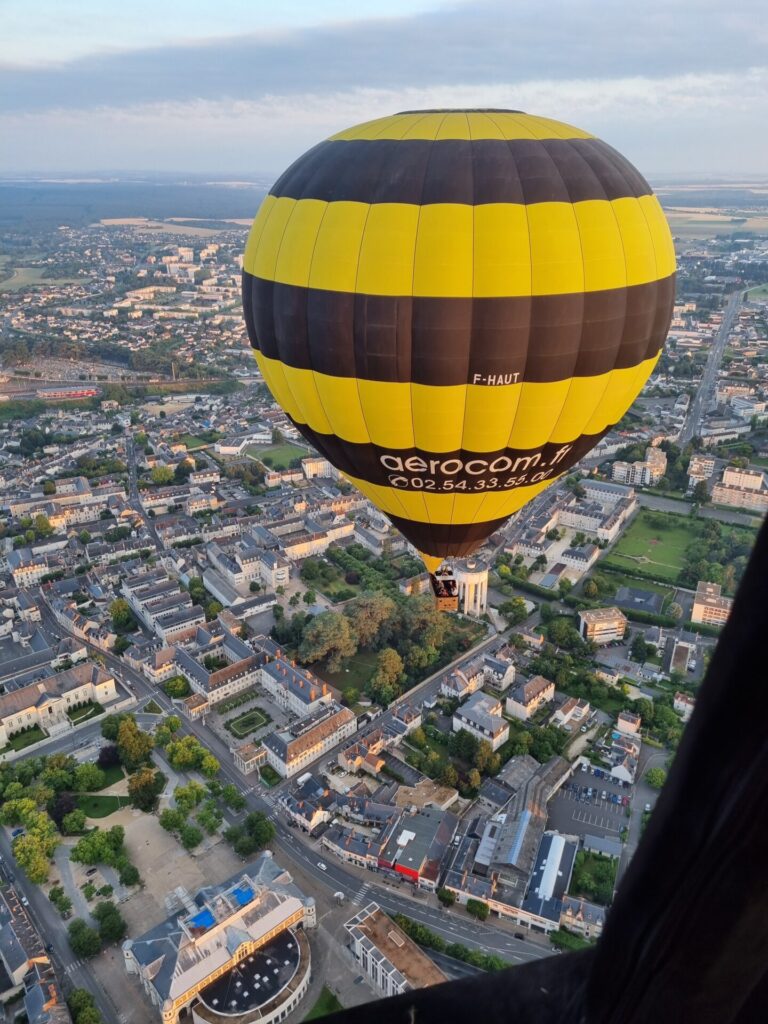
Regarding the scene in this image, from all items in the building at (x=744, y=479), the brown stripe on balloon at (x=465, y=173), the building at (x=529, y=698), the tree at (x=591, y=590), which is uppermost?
the brown stripe on balloon at (x=465, y=173)

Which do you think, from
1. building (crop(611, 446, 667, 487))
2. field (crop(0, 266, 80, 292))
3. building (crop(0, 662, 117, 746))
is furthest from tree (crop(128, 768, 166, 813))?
field (crop(0, 266, 80, 292))

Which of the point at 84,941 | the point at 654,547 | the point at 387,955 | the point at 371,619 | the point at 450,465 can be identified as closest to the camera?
the point at 450,465

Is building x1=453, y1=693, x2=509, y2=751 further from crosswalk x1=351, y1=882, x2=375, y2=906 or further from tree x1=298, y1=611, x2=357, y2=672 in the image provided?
crosswalk x1=351, y1=882, x2=375, y2=906

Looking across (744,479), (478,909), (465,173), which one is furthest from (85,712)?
(744,479)

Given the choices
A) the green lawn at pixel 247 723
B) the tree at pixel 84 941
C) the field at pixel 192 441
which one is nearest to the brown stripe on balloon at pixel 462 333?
the tree at pixel 84 941

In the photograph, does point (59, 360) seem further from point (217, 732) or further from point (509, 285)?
point (509, 285)

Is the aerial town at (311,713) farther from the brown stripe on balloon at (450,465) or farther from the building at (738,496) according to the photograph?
the brown stripe on balloon at (450,465)

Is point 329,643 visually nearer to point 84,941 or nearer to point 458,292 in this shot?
point 84,941
